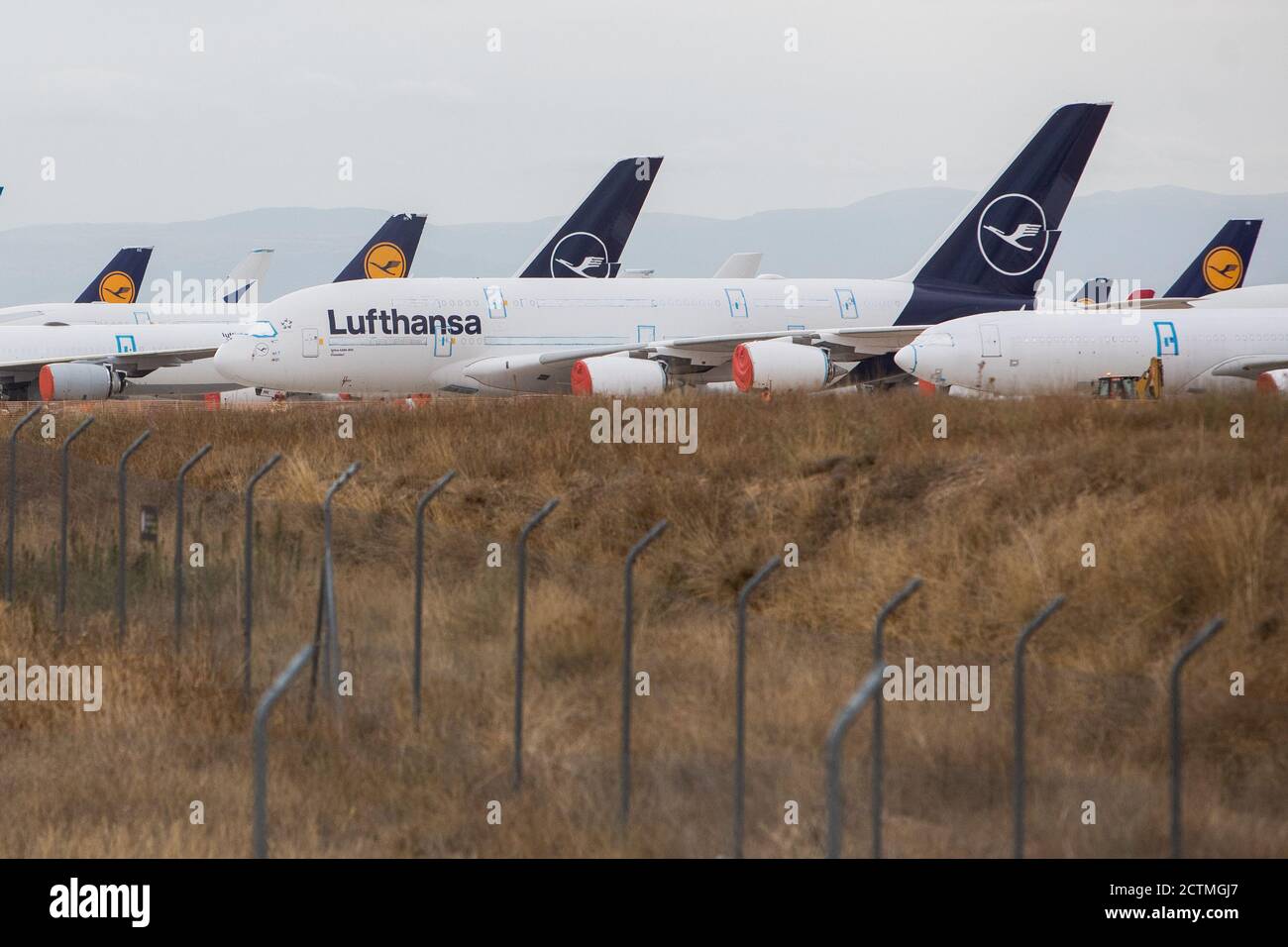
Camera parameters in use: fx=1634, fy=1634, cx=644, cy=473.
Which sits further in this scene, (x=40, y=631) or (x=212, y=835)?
(x=40, y=631)

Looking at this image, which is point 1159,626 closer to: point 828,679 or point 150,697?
point 828,679

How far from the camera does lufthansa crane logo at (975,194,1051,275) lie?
42.5 metres

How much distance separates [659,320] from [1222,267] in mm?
37183

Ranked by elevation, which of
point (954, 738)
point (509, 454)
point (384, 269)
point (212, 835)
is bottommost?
point (212, 835)

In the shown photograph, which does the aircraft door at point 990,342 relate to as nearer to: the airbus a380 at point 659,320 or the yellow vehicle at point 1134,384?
the yellow vehicle at point 1134,384

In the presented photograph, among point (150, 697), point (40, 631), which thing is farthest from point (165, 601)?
point (150, 697)

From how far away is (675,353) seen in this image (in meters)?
38.0

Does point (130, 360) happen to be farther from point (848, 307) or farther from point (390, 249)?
point (848, 307)

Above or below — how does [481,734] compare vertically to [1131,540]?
below

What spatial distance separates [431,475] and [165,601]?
7.77m

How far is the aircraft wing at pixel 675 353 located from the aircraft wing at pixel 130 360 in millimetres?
20837

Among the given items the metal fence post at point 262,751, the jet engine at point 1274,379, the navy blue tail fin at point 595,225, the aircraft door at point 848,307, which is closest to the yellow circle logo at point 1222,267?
the navy blue tail fin at point 595,225

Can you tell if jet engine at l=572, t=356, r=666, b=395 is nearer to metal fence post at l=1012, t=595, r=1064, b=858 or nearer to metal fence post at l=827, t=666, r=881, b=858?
metal fence post at l=1012, t=595, r=1064, b=858

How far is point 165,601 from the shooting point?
18250 mm
